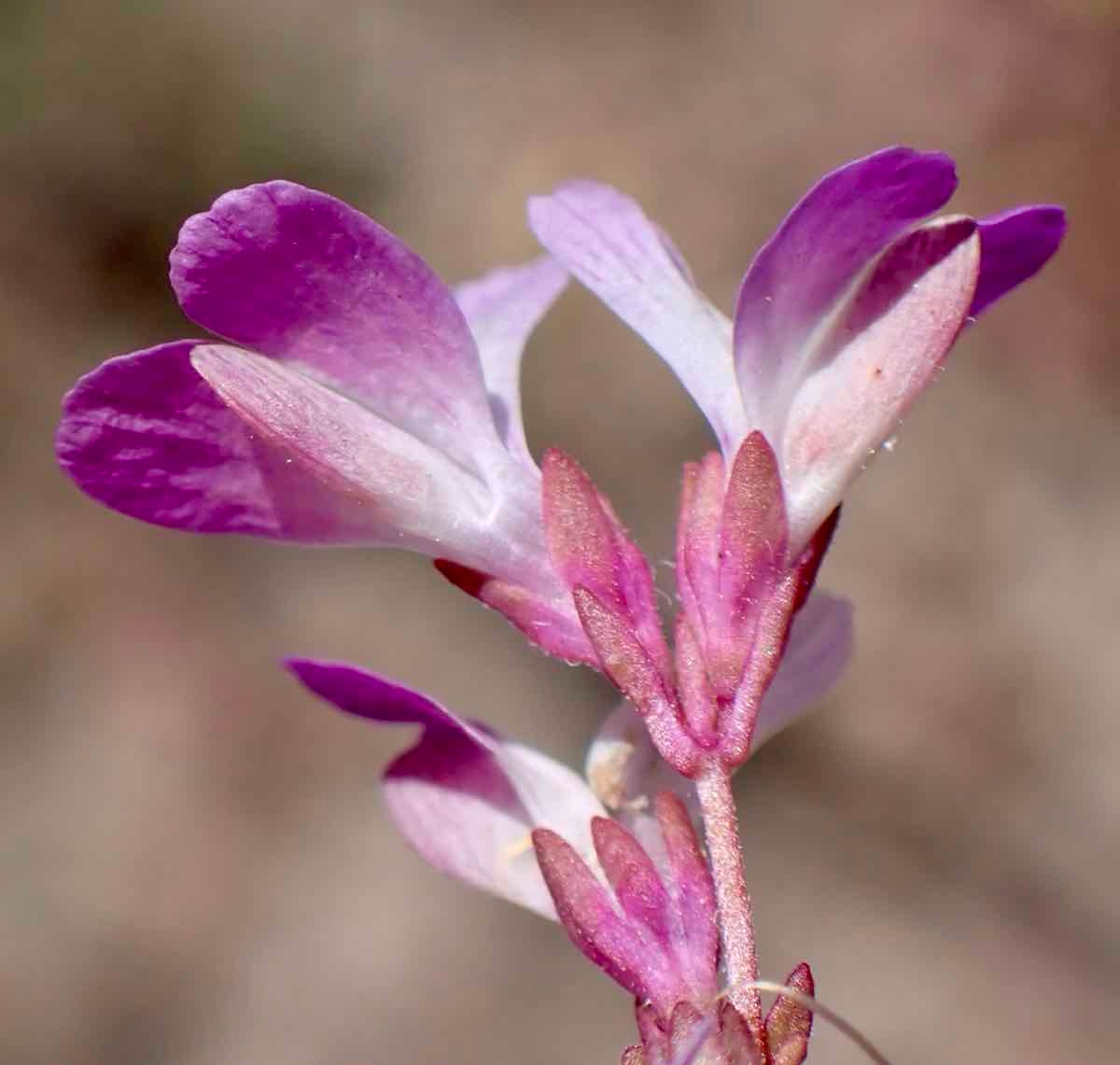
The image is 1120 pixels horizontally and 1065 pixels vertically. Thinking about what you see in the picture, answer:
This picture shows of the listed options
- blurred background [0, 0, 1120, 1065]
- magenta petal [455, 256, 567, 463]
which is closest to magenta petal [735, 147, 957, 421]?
magenta petal [455, 256, 567, 463]

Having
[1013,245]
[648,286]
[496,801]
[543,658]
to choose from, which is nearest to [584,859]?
[496,801]

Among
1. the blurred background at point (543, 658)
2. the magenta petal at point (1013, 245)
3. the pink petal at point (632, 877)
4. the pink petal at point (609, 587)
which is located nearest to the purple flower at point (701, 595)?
the pink petal at point (609, 587)

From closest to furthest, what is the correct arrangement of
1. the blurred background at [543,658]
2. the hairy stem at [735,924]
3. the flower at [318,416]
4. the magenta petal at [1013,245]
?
the hairy stem at [735,924] → the flower at [318,416] → the magenta petal at [1013,245] → the blurred background at [543,658]

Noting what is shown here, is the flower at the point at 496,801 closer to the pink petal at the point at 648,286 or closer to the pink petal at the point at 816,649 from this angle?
the pink petal at the point at 816,649

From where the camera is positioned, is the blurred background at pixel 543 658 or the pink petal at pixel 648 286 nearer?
the pink petal at pixel 648 286

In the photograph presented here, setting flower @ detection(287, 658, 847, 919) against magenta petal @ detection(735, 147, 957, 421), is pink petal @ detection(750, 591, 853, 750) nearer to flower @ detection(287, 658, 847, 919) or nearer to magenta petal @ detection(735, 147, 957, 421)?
flower @ detection(287, 658, 847, 919)

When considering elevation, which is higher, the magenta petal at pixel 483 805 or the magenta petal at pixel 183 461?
the magenta petal at pixel 183 461

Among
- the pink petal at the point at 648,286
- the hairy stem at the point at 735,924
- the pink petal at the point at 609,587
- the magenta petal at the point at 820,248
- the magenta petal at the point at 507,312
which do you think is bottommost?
the hairy stem at the point at 735,924

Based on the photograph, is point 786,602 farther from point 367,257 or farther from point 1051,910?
point 1051,910
